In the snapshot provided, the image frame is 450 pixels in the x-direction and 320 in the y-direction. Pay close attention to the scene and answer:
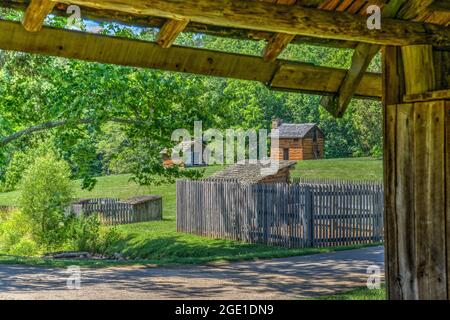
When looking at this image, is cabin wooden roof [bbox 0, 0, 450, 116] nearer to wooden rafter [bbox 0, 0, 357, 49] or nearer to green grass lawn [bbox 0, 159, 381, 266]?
wooden rafter [bbox 0, 0, 357, 49]

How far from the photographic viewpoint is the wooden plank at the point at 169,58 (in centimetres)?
597

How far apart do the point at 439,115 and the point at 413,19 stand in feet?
3.23

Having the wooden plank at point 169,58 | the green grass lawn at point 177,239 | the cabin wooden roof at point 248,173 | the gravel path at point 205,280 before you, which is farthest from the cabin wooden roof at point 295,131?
the wooden plank at point 169,58

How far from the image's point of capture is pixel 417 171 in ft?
18.4

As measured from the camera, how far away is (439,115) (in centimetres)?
547

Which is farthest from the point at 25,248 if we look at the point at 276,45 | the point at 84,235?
the point at 276,45

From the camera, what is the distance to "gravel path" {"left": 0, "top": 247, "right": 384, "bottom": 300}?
9617 millimetres

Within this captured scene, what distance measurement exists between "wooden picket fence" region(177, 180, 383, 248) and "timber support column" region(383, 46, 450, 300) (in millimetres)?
12722

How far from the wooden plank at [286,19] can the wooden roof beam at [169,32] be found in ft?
2.47

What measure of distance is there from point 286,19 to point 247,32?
143 cm

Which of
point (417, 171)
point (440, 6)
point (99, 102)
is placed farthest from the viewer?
point (99, 102)

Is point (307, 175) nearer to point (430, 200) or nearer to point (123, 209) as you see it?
point (123, 209)

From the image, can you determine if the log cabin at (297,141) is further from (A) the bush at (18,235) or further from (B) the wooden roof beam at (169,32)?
(B) the wooden roof beam at (169,32)
